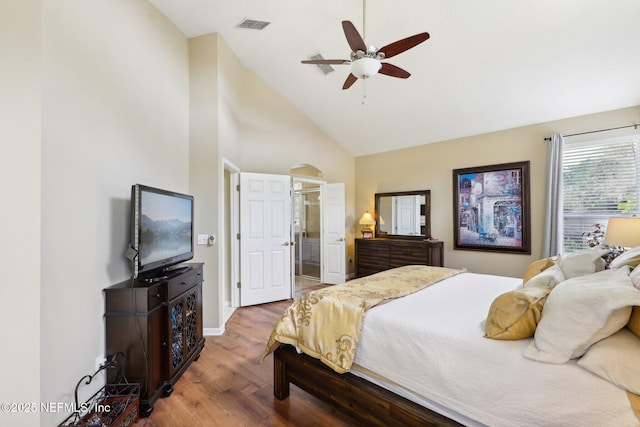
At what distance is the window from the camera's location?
11.0 ft

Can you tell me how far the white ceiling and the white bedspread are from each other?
8.99ft

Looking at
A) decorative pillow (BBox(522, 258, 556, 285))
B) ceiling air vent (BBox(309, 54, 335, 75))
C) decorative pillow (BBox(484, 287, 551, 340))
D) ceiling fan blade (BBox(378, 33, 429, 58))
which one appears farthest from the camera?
ceiling air vent (BBox(309, 54, 335, 75))

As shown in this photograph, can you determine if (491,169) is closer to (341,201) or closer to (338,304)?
(341,201)

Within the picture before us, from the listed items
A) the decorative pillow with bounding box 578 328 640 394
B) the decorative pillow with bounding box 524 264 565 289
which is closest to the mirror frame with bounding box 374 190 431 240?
the decorative pillow with bounding box 524 264 565 289

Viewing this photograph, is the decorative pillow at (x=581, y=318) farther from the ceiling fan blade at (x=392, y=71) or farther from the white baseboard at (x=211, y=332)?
the white baseboard at (x=211, y=332)

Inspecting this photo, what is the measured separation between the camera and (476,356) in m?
1.20

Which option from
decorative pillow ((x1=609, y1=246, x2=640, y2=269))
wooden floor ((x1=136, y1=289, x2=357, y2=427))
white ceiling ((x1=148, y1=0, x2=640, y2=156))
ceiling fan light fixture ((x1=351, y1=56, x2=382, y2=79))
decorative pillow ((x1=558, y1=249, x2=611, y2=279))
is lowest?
wooden floor ((x1=136, y1=289, x2=357, y2=427))

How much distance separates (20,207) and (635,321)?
112 inches

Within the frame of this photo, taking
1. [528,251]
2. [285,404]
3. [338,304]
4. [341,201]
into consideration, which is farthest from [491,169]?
[285,404]

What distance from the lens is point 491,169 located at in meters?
4.27

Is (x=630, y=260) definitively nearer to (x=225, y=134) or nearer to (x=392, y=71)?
(x=392, y=71)

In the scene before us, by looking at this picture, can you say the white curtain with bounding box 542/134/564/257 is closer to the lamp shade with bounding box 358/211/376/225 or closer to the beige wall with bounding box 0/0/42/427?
Answer: the lamp shade with bounding box 358/211/376/225

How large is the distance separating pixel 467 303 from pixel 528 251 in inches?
117

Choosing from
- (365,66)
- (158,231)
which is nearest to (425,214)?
(365,66)
